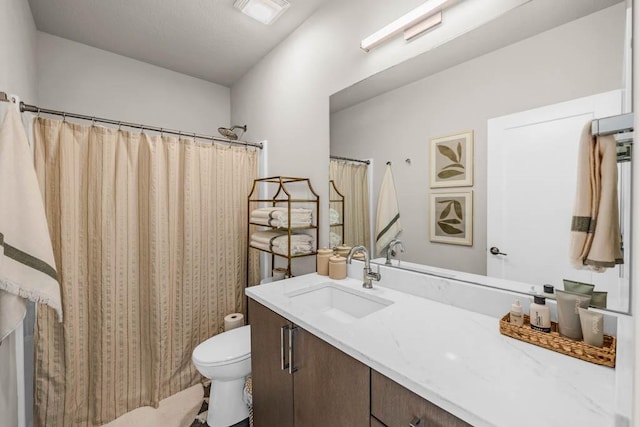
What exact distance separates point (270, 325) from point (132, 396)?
4.28 feet

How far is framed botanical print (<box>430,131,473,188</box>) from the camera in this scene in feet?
3.47

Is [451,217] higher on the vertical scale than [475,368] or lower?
higher

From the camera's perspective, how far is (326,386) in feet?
2.85

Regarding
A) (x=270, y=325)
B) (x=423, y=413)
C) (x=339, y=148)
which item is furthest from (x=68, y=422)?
(x=339, y=148)

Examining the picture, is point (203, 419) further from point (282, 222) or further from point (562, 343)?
point (562, 343)

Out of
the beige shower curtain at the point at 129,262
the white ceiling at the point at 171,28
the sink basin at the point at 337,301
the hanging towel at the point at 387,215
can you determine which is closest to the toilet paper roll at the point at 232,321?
the beige shower curtain at the point at 129,262

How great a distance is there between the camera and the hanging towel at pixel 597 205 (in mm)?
707

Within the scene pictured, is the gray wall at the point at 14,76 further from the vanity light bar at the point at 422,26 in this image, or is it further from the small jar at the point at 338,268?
the vanity light bar at the point at 422,26

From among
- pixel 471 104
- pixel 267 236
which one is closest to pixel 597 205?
pixel 471 104

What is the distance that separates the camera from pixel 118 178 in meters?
1.64

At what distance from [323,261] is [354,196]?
Answer: 0.43 metres

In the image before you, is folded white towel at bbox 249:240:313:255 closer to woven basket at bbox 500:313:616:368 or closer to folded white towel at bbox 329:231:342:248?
folded white towel at bbox 329:231:342:248

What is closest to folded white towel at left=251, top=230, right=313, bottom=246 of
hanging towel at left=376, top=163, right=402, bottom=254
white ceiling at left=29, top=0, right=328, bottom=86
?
hanging towel at left=376, top=163, right=402, bottom=254

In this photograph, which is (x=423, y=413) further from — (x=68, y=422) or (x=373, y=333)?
(x=68, y=422)
